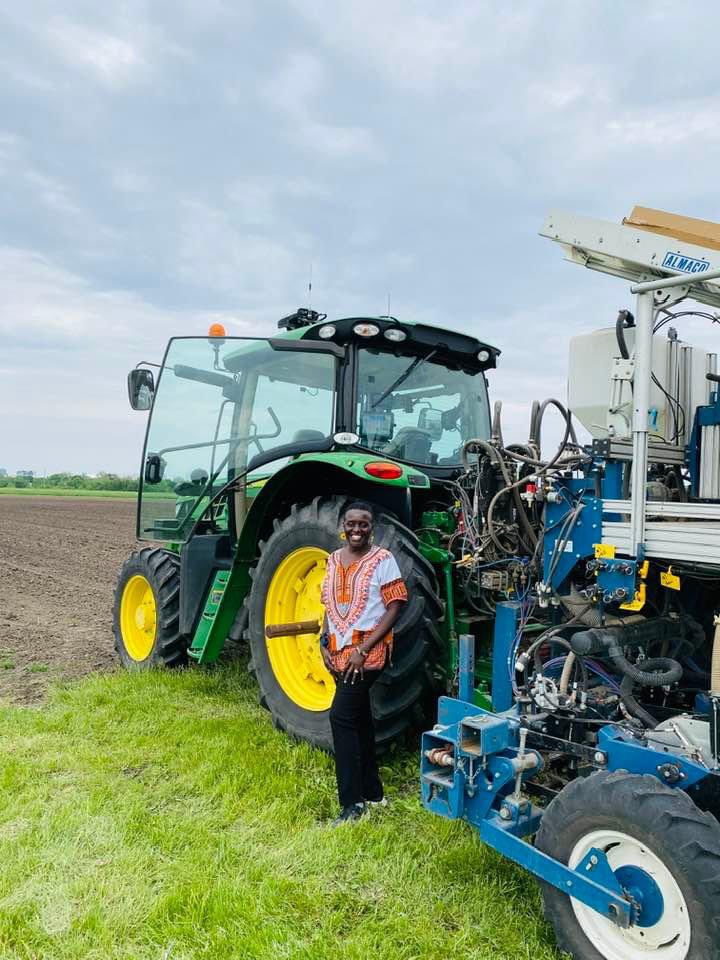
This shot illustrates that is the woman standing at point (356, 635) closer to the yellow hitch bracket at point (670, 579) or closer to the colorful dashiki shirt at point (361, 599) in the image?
the colorful dashiki shirt at point (361, 599)

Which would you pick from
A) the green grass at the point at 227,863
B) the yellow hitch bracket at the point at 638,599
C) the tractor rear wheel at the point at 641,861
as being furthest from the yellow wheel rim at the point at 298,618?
the tractor rear wheel at the point at 641,861

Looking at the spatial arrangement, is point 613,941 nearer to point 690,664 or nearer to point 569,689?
point 569,689

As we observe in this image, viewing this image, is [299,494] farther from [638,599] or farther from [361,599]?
[638,599]

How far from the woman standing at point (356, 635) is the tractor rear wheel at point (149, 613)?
2.61 meters

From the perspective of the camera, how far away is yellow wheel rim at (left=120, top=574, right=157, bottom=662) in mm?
6051

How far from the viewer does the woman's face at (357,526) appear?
11.1ft

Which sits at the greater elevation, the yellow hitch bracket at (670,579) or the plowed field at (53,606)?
the yellow hitch bracket at (670,579)

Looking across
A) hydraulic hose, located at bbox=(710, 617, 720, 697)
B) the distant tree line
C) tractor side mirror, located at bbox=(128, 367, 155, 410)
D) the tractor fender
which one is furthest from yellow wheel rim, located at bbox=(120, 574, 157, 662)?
the distant tree line

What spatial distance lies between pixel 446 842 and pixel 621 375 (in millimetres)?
2048

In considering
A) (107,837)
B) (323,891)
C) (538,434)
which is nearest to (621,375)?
(538,434)

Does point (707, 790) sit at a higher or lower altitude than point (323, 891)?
higher

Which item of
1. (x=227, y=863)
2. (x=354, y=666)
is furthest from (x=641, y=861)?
(x=227, y=863)

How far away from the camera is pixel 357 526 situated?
3385 mm

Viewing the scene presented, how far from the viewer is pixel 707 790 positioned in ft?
7.59
